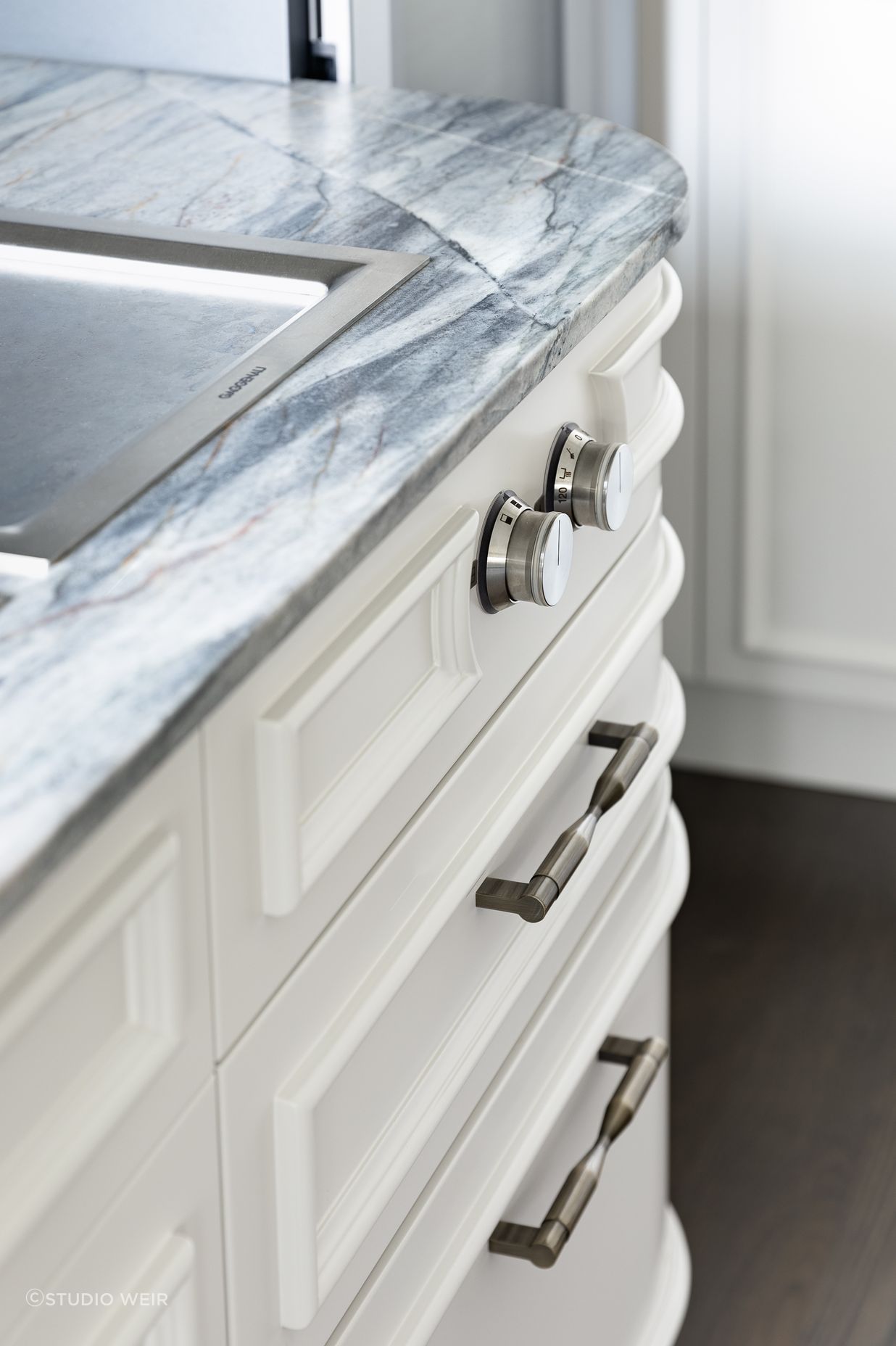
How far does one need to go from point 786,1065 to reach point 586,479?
936 millimetres

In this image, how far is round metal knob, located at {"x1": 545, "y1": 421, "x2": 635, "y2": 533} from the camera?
29.8 inches

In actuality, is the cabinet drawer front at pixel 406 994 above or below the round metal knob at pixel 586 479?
below

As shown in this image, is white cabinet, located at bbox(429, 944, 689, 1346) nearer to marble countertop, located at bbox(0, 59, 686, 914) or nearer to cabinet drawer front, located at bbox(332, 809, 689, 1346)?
cabinet drawer front, located at bbox(332, 809, 689, 1346)

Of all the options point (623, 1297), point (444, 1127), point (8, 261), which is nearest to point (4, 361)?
point (8, 261)

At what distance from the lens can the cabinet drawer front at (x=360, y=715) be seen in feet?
1.72

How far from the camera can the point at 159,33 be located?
1163 millimetres

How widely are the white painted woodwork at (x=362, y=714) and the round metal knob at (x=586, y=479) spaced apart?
0.36 feet

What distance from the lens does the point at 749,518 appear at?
1752 millimetres

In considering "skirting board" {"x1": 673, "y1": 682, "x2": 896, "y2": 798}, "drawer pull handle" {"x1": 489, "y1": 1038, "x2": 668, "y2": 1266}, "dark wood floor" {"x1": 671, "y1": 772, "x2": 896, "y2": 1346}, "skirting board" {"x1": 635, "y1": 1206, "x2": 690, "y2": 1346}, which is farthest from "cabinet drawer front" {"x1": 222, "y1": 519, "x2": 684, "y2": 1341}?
"skirting board" {"x1": 673, "y1": 682, "x2": 896, "y2": 798}

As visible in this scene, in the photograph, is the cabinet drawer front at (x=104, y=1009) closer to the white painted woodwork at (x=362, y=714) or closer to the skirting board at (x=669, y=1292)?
the white painted woodwork at (x=362, y=714)

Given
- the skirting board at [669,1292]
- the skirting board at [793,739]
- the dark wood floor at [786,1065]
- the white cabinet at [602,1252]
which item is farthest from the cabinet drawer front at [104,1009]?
the skirting board at [793,739]

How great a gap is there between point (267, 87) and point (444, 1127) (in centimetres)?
76

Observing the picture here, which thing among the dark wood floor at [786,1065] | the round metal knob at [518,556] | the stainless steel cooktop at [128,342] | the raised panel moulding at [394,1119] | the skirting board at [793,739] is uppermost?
the stainless steel cooktop at [128,342]

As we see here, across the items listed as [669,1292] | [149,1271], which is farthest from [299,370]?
[669,1292]
